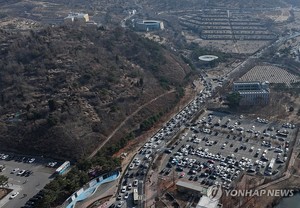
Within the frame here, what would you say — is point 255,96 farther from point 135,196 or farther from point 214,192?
point 135,196

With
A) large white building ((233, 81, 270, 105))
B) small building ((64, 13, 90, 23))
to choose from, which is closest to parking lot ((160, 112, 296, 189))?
large white building ((233, 81, 270, 105))

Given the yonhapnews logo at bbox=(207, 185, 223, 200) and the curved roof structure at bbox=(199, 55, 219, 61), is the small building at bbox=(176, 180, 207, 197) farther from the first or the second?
the curved roof structure at bbox=(199, 55, 219, 61)

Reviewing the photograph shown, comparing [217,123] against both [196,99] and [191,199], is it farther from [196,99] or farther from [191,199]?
[191,199]

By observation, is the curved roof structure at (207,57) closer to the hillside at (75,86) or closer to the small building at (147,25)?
the hillside at (75,86)

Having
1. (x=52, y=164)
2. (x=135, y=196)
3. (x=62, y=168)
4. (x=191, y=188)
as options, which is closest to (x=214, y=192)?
(x=191, y=188)

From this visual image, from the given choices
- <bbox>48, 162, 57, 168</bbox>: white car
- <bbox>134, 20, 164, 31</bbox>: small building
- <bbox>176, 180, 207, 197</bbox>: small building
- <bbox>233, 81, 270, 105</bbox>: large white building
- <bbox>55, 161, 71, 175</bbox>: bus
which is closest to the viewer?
<bbox>176, 180, 207, 197</bbox>: small building

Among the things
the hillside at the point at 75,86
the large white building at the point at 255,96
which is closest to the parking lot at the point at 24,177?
the hillside at the point at 75,86

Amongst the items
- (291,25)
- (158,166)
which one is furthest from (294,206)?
(291,25)
